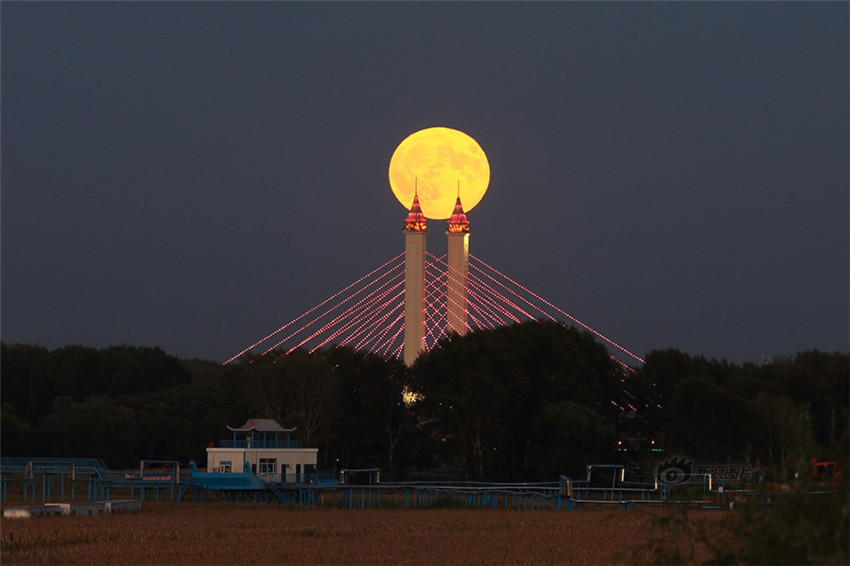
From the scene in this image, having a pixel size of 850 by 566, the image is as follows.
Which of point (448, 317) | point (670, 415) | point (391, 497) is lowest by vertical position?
point (391, 497)

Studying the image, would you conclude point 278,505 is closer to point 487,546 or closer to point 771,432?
point 487,546

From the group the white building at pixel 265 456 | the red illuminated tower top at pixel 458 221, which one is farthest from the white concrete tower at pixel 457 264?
the white building at pixel 265 456

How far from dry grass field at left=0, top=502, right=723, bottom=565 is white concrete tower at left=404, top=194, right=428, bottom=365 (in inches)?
1531

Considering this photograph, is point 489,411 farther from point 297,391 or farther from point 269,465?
point 269,465

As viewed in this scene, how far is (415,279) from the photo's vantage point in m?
86.1

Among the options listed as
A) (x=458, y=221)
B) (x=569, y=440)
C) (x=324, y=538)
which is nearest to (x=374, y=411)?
(x=569, y=440)

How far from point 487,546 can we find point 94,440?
4556 cm

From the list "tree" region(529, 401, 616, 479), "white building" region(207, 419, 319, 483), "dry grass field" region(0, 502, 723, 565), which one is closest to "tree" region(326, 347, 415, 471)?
"tree" region(529, 401, 616, 479)

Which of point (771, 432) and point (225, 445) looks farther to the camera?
point (771, 432)

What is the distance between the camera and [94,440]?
72875 millimetres

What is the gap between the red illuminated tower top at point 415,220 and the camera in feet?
282

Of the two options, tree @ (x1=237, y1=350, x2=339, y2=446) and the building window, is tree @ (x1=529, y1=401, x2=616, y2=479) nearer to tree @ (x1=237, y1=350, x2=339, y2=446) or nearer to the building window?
tree @ (x1=237, y1=350, x2=339, y2=446)

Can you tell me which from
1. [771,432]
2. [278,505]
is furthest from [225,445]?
[771,432]

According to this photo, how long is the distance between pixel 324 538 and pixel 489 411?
101 ft
